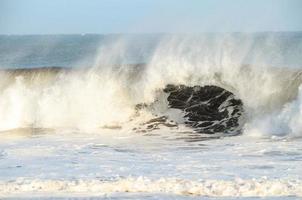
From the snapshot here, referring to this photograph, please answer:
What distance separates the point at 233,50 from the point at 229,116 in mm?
3285

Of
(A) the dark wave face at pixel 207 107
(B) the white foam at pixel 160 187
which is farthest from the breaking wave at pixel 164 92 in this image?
(B) the white foam at pixel 160 187

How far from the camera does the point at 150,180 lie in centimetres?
841

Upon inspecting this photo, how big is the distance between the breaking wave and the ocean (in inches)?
1.3

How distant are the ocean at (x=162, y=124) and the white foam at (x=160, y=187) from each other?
0.05 ft

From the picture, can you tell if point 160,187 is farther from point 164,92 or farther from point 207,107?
point 164,92

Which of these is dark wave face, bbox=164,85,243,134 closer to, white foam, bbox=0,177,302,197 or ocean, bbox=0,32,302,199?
ocean, bbox=0,32,302,199

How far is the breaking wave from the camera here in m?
15.5

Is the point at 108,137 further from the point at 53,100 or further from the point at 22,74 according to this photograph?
the point at 22,74

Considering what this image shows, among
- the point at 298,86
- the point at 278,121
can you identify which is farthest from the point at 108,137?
the point at 298,86

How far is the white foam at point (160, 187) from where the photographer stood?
7.86 m

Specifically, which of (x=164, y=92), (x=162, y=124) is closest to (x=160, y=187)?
(x=162, y=124)

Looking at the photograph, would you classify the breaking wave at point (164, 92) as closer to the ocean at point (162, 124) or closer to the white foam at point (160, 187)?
the ocean at point (162, 124)

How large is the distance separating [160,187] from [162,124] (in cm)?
735

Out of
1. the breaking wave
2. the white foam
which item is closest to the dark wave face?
the breaking wave
